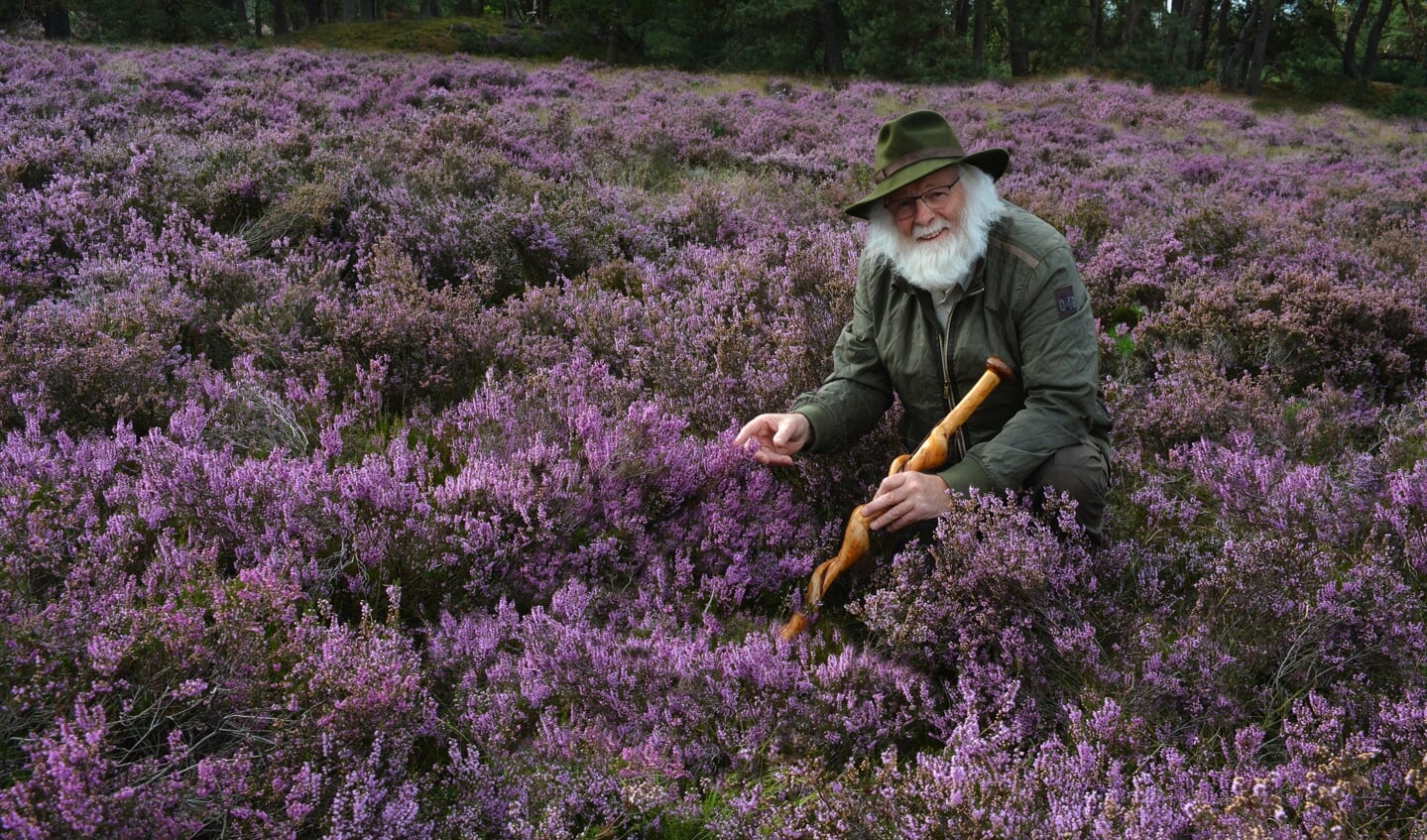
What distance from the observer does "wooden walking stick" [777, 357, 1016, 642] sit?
274 cm

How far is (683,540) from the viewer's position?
3.03m

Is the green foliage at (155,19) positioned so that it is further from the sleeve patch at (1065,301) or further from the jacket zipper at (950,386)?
the sleeve patch at (1065,301)

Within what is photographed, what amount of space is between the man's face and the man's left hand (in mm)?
897

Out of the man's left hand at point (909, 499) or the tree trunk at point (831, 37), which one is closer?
the man's left hand at point (909, 499)

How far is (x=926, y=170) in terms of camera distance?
2820 millimetres

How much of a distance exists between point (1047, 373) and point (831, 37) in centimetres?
2534

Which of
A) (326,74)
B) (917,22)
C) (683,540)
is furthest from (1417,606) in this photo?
(917,22)

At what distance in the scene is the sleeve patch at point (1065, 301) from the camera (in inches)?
109

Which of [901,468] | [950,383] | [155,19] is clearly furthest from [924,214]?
[155,19]

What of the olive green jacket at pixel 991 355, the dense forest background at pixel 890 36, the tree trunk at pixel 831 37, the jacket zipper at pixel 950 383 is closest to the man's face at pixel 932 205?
the olive green jacket at pixel 991 355

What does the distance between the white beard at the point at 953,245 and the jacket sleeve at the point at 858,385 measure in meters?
0.25

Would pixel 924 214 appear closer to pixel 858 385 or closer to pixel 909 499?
pixel 858 385

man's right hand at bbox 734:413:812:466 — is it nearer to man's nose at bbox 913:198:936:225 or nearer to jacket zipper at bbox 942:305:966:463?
jacket zipper at bbox 942:305:966:463

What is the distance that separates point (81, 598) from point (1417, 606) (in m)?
3.68
